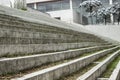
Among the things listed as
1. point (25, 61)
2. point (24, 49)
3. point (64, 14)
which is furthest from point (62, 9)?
point (25, 61)

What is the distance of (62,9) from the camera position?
4338cm

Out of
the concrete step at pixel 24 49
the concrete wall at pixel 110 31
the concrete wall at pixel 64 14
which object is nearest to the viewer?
the concrete step at pixel 24 49

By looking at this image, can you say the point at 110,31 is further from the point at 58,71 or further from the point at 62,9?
the point at 58,71

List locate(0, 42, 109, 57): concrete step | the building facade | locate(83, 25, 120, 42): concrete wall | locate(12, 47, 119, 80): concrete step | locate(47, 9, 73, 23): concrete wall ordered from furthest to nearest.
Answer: the building facade, locate(47, 9, 73, 23): concrete wall, locate(83, 25, 120, 42): concrete wall, locate(0, 42, 109, 57): concrete step, locate(12, 47, 119, 80): concrete step

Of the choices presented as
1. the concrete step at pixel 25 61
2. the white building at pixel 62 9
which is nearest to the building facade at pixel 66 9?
the white building at pixel 62 9

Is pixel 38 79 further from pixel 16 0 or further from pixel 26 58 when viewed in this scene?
pixel 16 0

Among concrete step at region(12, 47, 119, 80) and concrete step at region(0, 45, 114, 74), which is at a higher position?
concrete step at region(0, 45, 114, 74)

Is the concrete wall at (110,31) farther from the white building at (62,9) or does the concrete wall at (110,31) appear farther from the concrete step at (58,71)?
the concrete step at (58,71)

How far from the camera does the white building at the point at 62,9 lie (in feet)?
136

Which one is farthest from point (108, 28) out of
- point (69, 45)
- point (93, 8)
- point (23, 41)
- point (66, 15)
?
point (23, 41)

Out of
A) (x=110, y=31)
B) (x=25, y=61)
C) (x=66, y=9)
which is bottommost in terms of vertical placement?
(x=110, y=31)

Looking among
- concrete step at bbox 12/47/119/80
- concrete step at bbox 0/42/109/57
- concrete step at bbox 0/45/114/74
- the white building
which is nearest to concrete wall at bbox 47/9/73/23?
the white building

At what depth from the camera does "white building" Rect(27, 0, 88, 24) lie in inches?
1634

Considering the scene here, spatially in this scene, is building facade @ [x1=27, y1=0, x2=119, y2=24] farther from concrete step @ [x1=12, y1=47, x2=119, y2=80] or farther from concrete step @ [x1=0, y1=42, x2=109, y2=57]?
concrete step @ [x1=12, y1=47, x2=119, y2=80]
